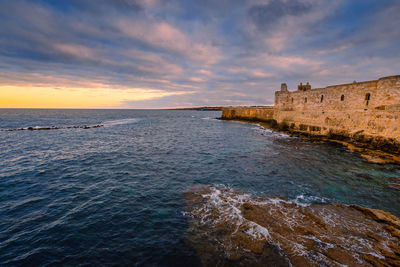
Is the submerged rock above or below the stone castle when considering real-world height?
below

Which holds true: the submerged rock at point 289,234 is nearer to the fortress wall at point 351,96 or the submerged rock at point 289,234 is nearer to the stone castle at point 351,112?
the stone castle at point 351,112

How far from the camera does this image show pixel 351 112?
74.7 feet

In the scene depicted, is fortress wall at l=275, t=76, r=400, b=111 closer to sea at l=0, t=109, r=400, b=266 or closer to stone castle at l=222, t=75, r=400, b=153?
stone castle at l=222, t=75, r=400, b=153

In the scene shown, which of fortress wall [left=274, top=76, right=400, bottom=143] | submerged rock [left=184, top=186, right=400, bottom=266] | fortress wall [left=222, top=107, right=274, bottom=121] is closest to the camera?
submerged rock [left=184, top=186, right=400, bottom=266]

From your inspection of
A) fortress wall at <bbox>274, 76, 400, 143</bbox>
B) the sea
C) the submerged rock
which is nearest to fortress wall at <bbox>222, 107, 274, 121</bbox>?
fortress wall at <bbox>274, 76, 400, 143</bbox>

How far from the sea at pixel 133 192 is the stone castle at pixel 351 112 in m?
4.64

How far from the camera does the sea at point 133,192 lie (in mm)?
6109

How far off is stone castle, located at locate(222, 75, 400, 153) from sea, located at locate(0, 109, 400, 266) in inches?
183

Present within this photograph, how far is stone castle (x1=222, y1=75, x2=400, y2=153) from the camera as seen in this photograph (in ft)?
59.4

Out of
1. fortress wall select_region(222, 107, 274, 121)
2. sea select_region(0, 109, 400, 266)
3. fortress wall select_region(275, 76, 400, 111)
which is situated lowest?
sea select_region(0, 109, 400, 266)

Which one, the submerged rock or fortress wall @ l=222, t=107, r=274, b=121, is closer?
the submerged rock

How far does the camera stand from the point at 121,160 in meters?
16.5

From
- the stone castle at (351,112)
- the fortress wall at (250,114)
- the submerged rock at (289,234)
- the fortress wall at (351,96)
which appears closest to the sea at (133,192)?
the submerged rock at (289,234)

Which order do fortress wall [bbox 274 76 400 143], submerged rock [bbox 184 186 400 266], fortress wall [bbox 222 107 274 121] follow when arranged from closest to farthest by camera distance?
submerged rock [bbox 184 186 400 266] → fortress wall [bbox 274 76 400 143] → fortress wall [bbox 222 107 274 121]
